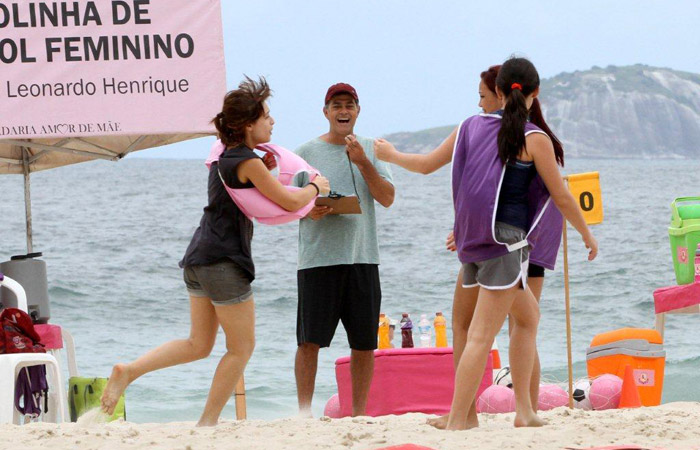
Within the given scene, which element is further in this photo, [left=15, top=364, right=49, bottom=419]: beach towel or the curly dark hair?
[left=15, top=364, right=49, bottom=419]: beach towel

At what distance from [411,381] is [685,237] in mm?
2162

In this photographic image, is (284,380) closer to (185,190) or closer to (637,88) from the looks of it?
(185,190)

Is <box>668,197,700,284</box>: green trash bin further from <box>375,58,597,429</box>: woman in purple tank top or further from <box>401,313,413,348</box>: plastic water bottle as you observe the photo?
<box>375,58,597,429</box>: woman in purple tank top

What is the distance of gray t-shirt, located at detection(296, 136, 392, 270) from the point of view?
17.7 ft

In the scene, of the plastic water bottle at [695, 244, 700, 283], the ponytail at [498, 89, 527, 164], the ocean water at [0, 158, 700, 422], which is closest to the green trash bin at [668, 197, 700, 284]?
the plastic water bottle at [695, 244, 700, 283]

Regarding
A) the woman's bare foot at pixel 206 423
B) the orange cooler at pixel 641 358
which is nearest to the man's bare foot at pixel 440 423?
the woman's bare foot at pixel 206 423

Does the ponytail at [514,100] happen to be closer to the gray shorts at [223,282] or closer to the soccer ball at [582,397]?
the gray shorts at [223,282]

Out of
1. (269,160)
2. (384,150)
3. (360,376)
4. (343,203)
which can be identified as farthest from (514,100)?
(360,376)

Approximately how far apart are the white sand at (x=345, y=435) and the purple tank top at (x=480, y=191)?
2.32 feet

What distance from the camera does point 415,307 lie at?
20.6m

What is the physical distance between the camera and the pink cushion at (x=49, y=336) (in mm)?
6625

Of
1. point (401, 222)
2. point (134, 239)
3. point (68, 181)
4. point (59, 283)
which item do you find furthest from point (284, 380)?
point (68, 181)

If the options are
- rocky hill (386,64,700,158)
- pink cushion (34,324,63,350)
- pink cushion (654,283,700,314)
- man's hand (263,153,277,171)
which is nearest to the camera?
man's hand (263,153,277,171)

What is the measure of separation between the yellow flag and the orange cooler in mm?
1341
